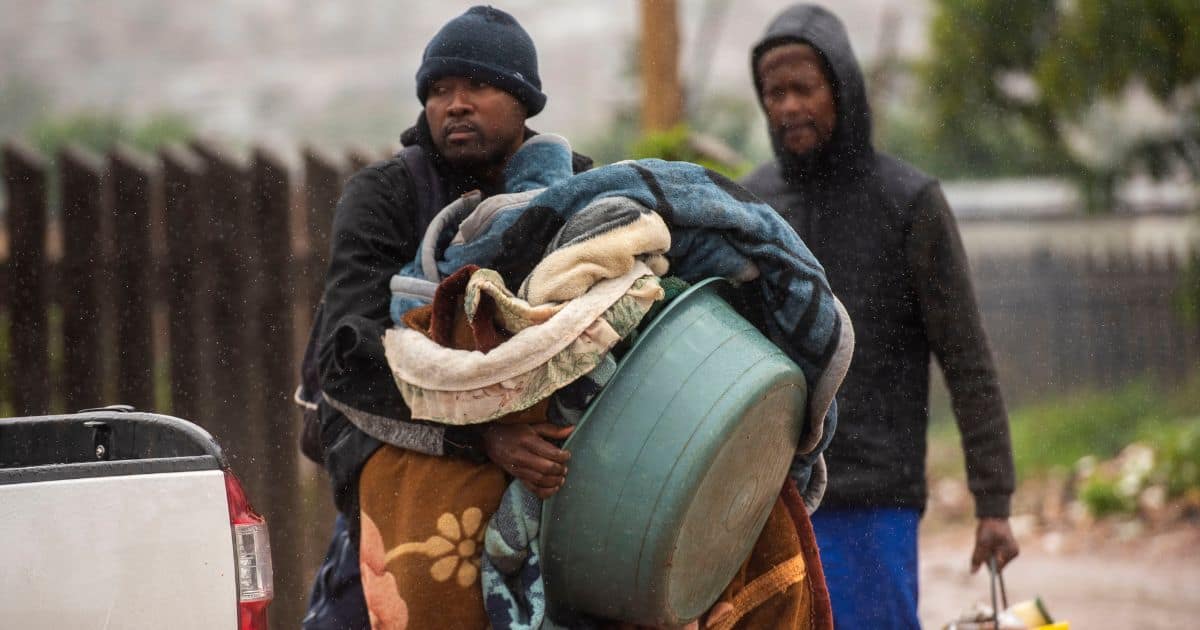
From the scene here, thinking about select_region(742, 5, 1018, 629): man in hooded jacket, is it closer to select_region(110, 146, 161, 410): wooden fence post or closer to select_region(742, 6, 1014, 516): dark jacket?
select_region(742, 6, 1014, 516): dark jacket

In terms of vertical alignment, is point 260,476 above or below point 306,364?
below

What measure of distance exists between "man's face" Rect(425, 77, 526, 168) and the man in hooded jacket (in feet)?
4.07

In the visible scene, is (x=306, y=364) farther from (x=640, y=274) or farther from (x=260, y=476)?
(x=260, y=476)

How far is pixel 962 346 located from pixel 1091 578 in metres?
5.87

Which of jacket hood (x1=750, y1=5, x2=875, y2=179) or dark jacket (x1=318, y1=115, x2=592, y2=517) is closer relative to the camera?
dark jacket (x1=318, y1=115, x2=592, y2=517)

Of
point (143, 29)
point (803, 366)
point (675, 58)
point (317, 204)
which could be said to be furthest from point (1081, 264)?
Result: point (143, 29)

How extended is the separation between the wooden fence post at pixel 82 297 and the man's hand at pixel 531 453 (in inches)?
143

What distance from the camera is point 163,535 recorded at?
8.44 ft

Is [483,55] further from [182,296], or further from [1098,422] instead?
[1098,422]

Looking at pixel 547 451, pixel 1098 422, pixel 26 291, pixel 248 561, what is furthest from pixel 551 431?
pixel 1098 422

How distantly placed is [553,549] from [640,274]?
52 cm

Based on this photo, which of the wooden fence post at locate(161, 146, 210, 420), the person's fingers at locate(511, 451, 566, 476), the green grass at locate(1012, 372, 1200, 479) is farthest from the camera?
the green grass at locate(1012, 372, 1200, 479)

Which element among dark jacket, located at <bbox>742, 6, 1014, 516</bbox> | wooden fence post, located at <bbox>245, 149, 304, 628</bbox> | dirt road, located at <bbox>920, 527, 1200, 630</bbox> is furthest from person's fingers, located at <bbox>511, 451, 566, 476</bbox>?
dirt road, located at <bbox>920, 527, 1200, 630</bbox>

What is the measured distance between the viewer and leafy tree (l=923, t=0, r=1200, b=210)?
38.0 feet
